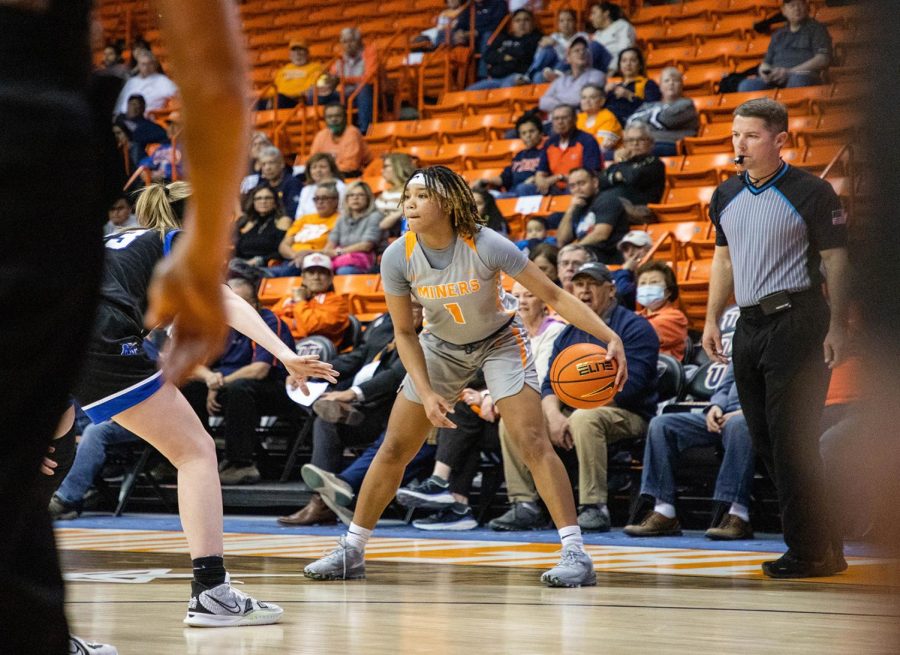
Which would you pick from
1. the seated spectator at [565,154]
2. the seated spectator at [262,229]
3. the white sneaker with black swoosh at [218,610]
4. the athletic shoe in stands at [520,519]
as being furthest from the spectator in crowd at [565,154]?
the white sneaker with black swoosh at [218,610]

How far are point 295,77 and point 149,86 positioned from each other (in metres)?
2.59

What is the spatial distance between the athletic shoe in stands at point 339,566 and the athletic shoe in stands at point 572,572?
0.91 metres

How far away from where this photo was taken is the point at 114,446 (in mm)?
Result: 9617

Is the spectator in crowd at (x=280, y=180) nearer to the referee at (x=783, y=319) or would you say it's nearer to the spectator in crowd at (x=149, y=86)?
the spectator in crowd at (x=149, y=86)

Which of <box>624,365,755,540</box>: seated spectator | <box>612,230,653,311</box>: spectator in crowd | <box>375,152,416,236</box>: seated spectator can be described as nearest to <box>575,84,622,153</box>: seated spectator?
<box>375,152,416,236</box>: seated spectator

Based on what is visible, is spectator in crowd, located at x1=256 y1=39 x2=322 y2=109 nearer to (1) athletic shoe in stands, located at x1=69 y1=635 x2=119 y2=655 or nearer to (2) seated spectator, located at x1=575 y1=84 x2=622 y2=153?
(2) seated spectator, located at x1=575 y1=84 x2=622 y2=153

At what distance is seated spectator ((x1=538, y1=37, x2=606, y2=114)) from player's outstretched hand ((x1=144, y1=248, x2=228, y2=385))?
1199 centimetres

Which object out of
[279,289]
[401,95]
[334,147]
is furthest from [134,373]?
[401,95]

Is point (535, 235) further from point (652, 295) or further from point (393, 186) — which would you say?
point (652, 295)

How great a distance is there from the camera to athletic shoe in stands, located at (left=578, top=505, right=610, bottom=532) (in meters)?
7.77

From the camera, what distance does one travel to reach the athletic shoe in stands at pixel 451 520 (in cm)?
836

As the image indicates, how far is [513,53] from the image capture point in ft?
49.4

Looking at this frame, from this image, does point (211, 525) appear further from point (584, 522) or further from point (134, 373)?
point (584, 522)

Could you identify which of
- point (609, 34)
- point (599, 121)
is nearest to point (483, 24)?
point (609, 34)
